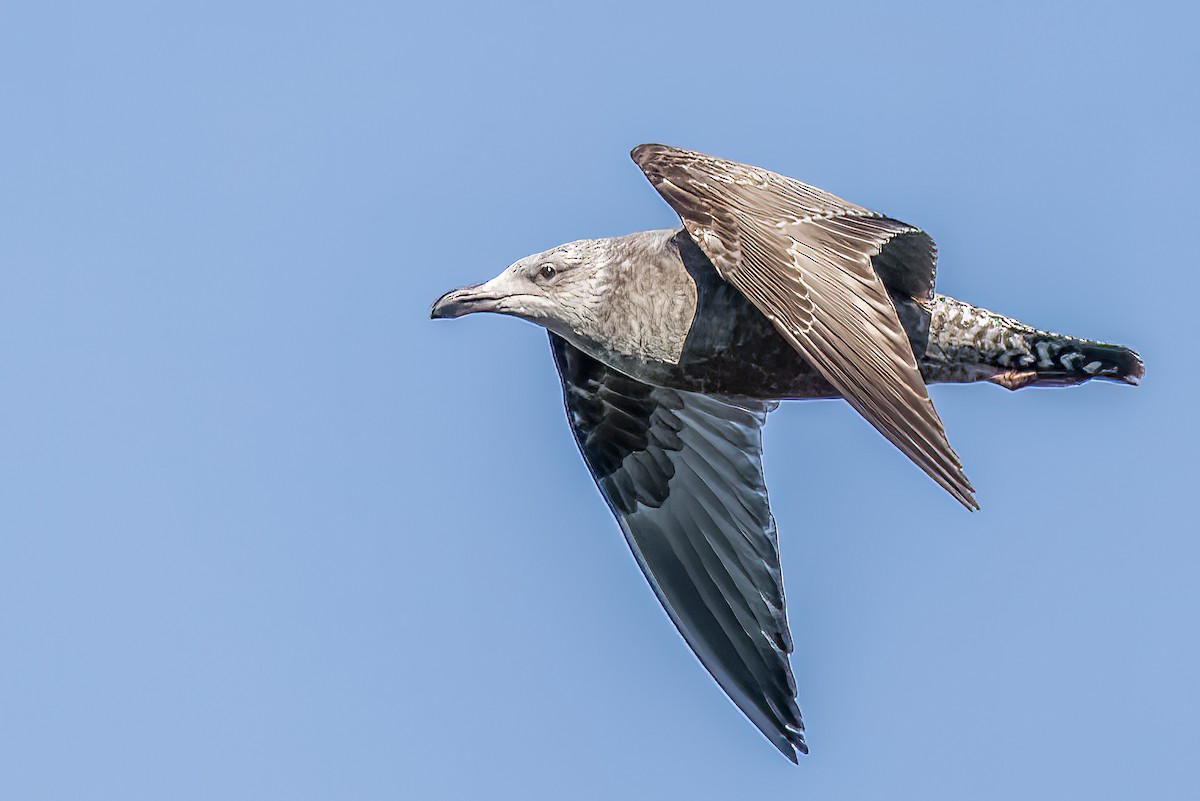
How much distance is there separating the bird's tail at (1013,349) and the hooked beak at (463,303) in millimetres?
2503

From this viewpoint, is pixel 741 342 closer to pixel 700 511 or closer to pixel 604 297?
pixel 604 297

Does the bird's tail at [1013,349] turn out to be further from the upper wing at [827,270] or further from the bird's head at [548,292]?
the bird's head at [548,292]

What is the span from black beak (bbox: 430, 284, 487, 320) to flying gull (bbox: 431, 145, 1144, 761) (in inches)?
0.4

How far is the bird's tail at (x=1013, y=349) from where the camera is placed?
10.5 m

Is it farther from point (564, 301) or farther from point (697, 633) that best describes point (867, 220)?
point (697, 633)

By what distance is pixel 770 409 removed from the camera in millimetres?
12305

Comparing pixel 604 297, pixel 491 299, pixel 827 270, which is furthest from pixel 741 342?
pixel 491 299

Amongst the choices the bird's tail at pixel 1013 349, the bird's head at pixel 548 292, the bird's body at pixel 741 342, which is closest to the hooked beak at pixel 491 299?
the bird's head at pixel 548 292

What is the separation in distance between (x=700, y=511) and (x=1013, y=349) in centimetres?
262

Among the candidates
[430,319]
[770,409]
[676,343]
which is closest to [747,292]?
[676,343]

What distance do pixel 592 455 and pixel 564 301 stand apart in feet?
6.60

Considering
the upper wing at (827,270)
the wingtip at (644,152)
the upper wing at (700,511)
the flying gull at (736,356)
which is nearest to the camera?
the upper wing at (827,270)

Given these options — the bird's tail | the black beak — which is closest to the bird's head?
the black beak

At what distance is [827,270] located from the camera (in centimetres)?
944
